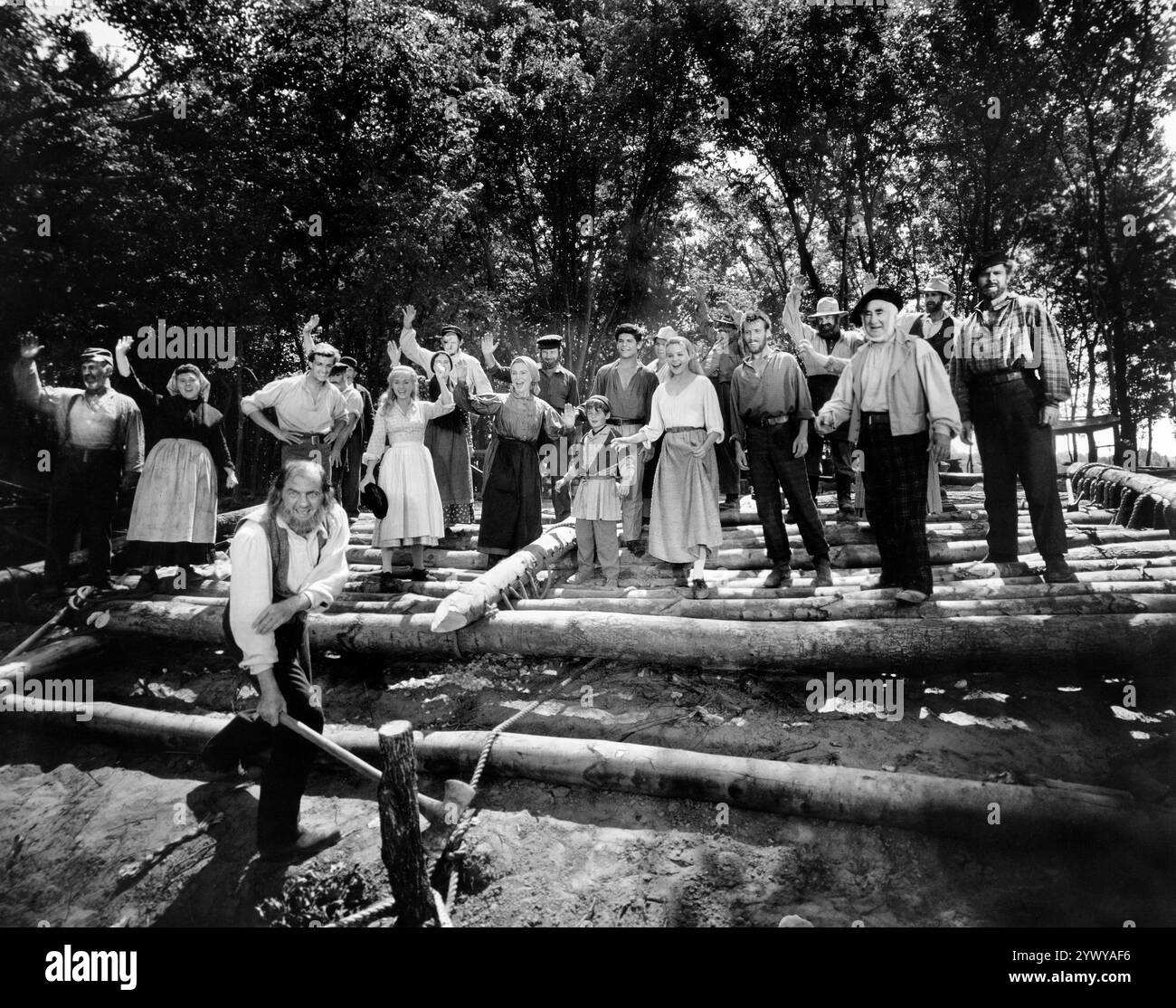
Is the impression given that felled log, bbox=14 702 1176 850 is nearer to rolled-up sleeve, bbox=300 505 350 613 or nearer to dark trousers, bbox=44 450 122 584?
rolled-up sleeve, bbox=300 505 350 613

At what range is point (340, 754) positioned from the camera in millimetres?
3127

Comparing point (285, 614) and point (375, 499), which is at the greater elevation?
point (375, 499)

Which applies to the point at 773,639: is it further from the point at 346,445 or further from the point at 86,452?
the point at 346,445

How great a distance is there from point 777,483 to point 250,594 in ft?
13.4

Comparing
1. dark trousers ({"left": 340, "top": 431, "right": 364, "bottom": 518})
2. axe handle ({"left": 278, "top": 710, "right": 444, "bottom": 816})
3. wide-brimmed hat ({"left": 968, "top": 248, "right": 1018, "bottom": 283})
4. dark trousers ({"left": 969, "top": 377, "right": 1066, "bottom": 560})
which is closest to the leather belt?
dark trousers ({"left": 340, "top": 431, "right": 364, "bottom": 518})

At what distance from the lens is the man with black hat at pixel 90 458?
6.25 meters

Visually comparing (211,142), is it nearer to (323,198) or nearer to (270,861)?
(323,198)

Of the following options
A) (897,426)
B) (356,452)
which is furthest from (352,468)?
(897,426)

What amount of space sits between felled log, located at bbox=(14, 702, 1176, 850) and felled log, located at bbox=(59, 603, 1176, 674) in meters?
0.97

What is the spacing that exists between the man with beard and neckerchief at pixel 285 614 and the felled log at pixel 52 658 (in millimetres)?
3031

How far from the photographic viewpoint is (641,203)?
16.8 meters

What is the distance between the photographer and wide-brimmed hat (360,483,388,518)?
18.9 feet

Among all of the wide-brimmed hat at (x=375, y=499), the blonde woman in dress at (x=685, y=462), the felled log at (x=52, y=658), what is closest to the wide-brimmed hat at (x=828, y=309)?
the blonde woman in dress at (x=685, y=462)

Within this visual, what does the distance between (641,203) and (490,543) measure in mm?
13226
